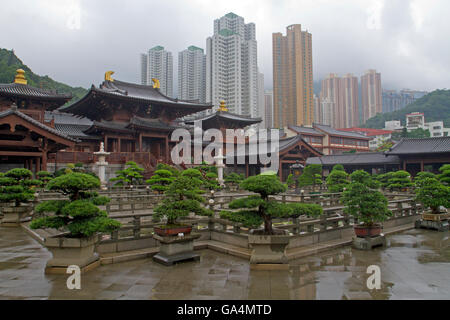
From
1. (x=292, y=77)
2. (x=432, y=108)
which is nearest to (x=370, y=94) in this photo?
(x=432, y=108)

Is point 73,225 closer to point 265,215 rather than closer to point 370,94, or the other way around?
point 265,215

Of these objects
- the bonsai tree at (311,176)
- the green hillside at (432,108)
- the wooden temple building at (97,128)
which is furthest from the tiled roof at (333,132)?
the green hillside at (432,108)

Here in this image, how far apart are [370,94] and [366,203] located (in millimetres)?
165792

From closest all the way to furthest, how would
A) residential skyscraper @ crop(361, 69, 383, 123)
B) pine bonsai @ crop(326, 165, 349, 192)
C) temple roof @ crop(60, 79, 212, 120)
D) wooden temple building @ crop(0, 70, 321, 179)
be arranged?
pine bonsai @ crop(326, 165, 349, 192), wooden temple building @ crop(0, 70, 321, 179), temple roof @ crop(60, 79, 212, 120), residential skyscraper @ crop(361, 69, 383, 123)

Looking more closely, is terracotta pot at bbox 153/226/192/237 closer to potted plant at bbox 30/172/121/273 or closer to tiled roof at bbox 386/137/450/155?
potted plant at bbox 30/172/121/273

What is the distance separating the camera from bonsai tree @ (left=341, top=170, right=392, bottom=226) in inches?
354

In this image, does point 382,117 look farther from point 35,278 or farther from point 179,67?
point 35,278

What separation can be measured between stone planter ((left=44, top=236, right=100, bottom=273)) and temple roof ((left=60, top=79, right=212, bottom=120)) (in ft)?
79.4

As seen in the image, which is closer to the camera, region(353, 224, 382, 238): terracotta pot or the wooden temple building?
region(353, 224, 382, 238): terracotta pot

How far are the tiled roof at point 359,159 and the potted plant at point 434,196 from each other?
22478mm

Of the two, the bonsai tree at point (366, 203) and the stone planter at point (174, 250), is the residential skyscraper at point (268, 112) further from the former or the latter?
the stone planter at point (174, 250)

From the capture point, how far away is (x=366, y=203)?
904 centimetres

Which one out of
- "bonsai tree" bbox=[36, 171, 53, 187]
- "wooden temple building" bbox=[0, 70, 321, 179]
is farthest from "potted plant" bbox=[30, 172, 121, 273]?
"wooden temple building" bbox=[0, 70, 321, 179]
